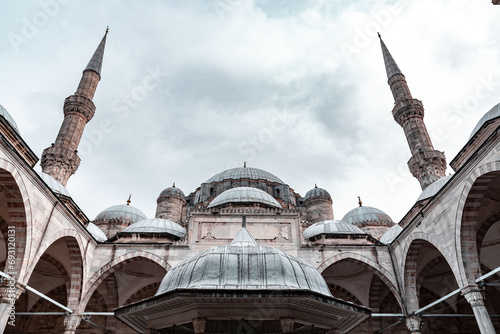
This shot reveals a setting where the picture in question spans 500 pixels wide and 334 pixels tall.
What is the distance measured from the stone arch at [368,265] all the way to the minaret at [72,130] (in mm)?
12152

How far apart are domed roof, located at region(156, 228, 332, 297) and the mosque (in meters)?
0.02

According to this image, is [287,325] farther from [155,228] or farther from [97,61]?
[97,61]

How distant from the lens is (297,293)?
3482 mm

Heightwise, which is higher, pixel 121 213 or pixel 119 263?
pixel 121 213

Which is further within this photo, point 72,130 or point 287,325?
point 72,130

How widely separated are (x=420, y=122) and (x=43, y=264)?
18.3 meters

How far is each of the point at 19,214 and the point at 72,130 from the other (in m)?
9.97

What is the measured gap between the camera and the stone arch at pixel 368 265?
11.0m

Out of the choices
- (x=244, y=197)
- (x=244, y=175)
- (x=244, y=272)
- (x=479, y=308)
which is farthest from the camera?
(x=244, y=175)

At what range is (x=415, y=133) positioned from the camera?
17.5 m

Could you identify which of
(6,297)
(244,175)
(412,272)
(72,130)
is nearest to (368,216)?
(244,175)

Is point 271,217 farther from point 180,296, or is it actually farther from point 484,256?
point 180,296

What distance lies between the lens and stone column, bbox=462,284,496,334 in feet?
→ 24.0

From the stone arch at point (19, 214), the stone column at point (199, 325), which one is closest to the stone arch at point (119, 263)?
the stone arch at point (19, 214)
